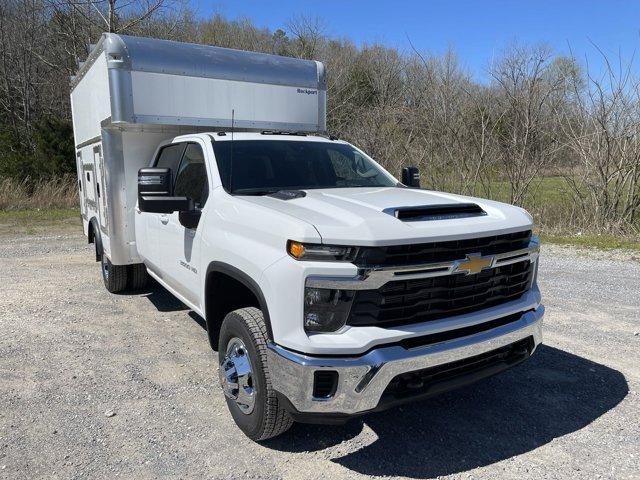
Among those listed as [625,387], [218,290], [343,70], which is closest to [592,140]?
[625,387]

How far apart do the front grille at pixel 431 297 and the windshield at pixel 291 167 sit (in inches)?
59.9

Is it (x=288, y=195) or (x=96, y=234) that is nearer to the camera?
(x=288, y=195)

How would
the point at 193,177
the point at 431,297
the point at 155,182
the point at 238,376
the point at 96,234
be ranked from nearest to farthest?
1. the point at 431,297
2. the point at 238,376
3. the point at 155,182
4. the point at 193,177
5. the point at 96,234

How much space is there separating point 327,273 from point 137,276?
4.53 m

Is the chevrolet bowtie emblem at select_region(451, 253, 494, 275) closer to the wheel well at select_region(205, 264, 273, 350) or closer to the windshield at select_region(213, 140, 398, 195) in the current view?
the wheel well at select_region(205, 264, 273, 350)

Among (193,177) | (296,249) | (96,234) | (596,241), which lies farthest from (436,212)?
(596,241)

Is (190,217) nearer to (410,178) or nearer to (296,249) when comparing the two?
(296,249)

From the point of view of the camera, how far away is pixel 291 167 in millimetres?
4293

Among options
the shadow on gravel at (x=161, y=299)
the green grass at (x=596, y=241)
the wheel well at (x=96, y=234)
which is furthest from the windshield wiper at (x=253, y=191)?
the green grass at (x=596, y=241)

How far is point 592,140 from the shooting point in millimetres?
10695

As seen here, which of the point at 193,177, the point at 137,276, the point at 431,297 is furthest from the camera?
the point at 137,276

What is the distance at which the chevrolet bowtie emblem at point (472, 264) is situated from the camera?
9.06 ft

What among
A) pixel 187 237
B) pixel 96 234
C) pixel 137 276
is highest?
pixel 187 237

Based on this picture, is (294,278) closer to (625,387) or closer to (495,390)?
(495,390)
